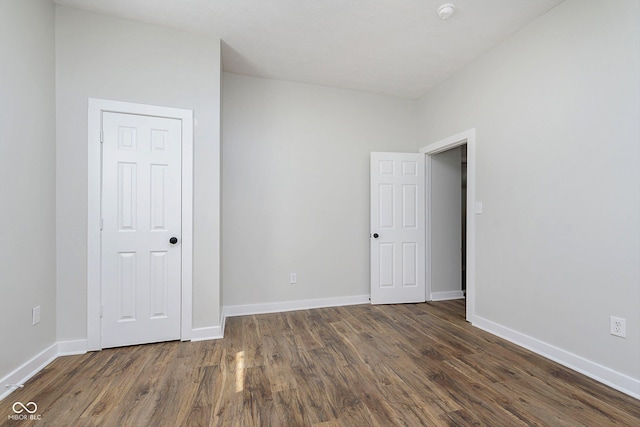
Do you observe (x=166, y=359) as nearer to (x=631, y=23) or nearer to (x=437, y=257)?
(x=437, y=257)

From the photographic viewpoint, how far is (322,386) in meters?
1.90

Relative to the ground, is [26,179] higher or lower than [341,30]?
lower

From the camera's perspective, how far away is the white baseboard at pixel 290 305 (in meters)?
3.32

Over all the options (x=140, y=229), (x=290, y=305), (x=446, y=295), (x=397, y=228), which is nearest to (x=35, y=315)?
(x=140, y=229)

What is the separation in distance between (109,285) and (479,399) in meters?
2.91

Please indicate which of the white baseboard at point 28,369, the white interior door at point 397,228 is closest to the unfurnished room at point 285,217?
the white baseboard at point 28,369

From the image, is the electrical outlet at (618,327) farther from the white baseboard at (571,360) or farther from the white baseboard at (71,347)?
the white baseboard at (71,347)

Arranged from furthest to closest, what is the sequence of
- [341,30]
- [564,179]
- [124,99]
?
[341,30]
[124,99]
[564,179]

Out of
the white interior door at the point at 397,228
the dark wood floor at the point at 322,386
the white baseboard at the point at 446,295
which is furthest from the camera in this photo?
the white baseboard at the point at 446,295

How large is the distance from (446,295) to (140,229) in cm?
380

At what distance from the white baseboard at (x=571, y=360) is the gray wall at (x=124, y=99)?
2.73 metres

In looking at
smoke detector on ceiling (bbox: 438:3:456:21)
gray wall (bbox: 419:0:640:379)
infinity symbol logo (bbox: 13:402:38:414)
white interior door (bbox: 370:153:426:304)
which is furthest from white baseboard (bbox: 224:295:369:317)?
smoke detector on ceiling (bbox: 438:3:456:21)

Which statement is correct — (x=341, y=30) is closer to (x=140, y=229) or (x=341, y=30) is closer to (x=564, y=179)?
(x=564, y=179)

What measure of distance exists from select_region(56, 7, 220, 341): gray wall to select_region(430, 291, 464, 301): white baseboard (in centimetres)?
284
